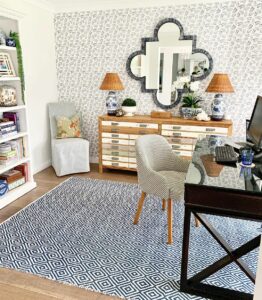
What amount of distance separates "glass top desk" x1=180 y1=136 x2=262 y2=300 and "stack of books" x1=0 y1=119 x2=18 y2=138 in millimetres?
2139

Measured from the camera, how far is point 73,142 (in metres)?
3.90

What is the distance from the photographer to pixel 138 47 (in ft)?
13.0

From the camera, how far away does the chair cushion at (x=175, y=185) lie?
7.57 ft

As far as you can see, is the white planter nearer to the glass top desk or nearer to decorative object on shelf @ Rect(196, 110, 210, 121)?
decorative object on shelf @ Rect(196, 110, 210, 121)

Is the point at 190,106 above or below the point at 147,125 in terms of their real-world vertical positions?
above

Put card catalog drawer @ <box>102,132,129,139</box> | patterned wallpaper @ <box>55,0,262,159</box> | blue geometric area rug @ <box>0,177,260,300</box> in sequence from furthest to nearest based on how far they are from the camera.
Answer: card catalog drawer @ <box>102,132,129,139</box> → patterned wallpaper @ <box>55,0,262,159</box> → blue geometric area rug @ <box>0,177,260,300</box>

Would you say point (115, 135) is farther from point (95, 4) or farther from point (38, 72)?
point (95, 4)

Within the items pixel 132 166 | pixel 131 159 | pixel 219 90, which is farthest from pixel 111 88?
pixel 219 90

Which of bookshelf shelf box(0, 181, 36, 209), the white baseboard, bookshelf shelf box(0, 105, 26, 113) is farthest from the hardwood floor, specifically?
the white baseboard

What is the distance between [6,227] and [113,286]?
4.29ft

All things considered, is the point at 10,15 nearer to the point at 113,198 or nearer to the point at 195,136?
the point at 113,198

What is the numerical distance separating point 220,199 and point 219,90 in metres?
2.16

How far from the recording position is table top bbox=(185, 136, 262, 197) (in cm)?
157

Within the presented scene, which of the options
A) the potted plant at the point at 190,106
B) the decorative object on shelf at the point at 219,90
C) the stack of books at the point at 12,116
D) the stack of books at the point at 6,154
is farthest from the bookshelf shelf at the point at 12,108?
the decorative object on shelf at the point at 219,90
